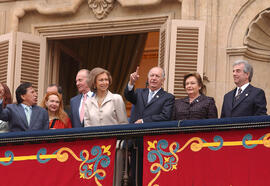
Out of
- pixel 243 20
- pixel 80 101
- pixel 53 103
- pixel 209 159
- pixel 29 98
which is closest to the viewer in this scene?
pixel 209 159

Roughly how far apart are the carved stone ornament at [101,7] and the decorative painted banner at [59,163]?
4356mm

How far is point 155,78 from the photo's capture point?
10.3 meters

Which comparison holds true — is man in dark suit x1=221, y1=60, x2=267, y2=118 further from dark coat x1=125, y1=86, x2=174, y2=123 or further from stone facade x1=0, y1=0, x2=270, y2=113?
stone facade x1=0, y1=0, x2=270, y2=113

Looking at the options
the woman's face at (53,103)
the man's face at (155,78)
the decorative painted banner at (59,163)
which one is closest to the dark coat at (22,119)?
the decorative painted banner at (59,163)

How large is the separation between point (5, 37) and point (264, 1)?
4118mm

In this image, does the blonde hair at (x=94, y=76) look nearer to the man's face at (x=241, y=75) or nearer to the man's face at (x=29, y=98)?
the man's face at (x=29, y=98)

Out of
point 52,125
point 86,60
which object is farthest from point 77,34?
point 52,125

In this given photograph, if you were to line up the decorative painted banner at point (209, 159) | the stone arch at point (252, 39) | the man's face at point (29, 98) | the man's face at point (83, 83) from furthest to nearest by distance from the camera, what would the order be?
the stone arch at point (252, 39)
the man's face at point (83, 83)
the man's face at point (29, 98)
the decorative painted banner at point (209, 159)

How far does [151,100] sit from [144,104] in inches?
3.9

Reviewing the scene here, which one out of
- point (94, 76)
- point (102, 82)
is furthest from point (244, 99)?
point (94, 76)

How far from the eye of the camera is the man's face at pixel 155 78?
33.7ft

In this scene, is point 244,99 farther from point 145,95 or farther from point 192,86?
point 145,95

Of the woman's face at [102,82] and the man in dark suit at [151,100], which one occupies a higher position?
the woman's face at [102,82]

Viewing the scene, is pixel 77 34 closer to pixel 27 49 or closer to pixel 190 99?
pixel 27 49
